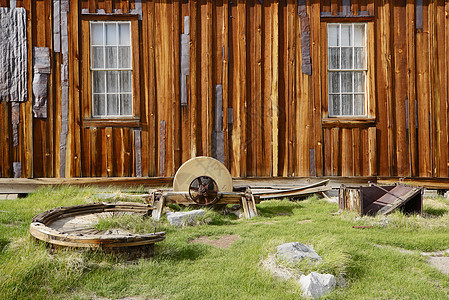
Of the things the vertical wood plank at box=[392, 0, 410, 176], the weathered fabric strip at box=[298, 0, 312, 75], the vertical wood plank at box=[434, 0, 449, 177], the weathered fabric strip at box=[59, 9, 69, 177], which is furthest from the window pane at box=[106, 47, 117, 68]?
the vertical wood plank at box=[434, 0, 449, 177]

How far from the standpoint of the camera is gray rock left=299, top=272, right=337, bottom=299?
3.14m

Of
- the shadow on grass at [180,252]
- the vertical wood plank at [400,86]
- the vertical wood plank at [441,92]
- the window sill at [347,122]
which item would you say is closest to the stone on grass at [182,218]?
the shadow on grass at [180,252]

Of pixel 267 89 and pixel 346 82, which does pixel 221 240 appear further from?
pixel 346 82

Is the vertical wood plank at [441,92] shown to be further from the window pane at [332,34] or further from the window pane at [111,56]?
the window pane at [111,56]

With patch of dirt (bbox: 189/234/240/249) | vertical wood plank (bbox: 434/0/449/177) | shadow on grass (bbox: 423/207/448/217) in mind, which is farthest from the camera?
vertical wood plank (bbox: 434/0/449/177)

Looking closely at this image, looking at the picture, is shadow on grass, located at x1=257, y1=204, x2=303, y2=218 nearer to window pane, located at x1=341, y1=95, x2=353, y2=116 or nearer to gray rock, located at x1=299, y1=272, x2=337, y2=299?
window pane, located at x1=341, y1=95, x2=353, y2=116

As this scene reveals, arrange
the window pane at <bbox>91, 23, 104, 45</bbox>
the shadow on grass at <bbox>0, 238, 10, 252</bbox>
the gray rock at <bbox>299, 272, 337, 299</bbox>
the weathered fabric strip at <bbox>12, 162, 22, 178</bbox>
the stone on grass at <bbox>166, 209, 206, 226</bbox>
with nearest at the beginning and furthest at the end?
the gray rock at <bbox>299, 272, 337, 299</bbox>
the shadow on grass at <bbox>0, 238, 10, 252</bbox>
the stone on grass at <bbox>166, 209, 206, 226</bbox>
the weathered fabric strip at <bbox>12, 162, 22, 178</bbox>
the window pane at <bbox>91, 23, 104, 45</bbox>

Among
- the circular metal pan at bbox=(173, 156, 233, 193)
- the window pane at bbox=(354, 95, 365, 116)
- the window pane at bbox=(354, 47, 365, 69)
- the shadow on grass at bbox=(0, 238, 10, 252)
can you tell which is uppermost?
the window pane at bbox=(354, 47, 365, 69)

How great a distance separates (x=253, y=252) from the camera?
161 inches

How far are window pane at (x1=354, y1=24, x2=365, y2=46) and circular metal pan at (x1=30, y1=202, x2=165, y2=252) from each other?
18.3 ft

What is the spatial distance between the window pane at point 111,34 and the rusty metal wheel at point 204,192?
353cm

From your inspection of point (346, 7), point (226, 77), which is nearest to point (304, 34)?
point (346, 7)

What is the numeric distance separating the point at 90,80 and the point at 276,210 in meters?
4.57

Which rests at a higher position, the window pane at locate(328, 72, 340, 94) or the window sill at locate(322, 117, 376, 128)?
the window pane at locate(328, 72, 340, 94)
